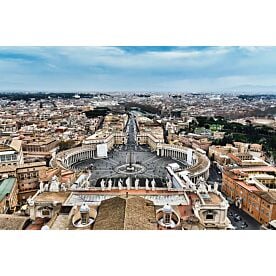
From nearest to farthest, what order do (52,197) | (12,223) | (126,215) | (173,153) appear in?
(126,215) → (12,223) → (52,197) → (173,153)

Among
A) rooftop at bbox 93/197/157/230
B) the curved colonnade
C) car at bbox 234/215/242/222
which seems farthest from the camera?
the curved colonnade

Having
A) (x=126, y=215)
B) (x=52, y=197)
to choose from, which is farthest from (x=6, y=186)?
(x=126, y=215)

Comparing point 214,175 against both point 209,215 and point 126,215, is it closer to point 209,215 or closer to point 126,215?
point 209,215

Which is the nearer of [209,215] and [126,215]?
[126,215]

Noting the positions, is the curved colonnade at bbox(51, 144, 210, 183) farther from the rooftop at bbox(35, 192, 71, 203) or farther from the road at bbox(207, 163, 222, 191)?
the rooftop at bbox(35, 192, 71, 203)

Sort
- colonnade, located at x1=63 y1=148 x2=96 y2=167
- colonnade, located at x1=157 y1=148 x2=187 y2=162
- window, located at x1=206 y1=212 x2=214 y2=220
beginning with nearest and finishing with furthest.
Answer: window, located at x1=206 y1=212 x2=214 y2=220
colonnade, located at x1=63 y1=148 x2=96 y2=167
colonnade, located at x1=157 y1=148 x2=187 y2=162

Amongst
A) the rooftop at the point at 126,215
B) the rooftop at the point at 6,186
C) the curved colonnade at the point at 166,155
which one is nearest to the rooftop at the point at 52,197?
the rooftop at the point at 126,215

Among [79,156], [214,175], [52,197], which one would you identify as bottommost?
[214,175]

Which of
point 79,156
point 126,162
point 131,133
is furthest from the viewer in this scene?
point 131,133

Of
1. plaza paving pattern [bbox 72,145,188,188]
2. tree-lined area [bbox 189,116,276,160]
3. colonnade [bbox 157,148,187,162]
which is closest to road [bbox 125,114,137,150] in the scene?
plaza paving pattern [bbox 72,145,188,188]

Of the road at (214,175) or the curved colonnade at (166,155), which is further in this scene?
the curved colonnade at (166,155)

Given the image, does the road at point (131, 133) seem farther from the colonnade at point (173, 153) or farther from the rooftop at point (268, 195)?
the rooftop at point (268, 195)

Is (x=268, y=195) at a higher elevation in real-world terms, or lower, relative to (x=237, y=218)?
higher
